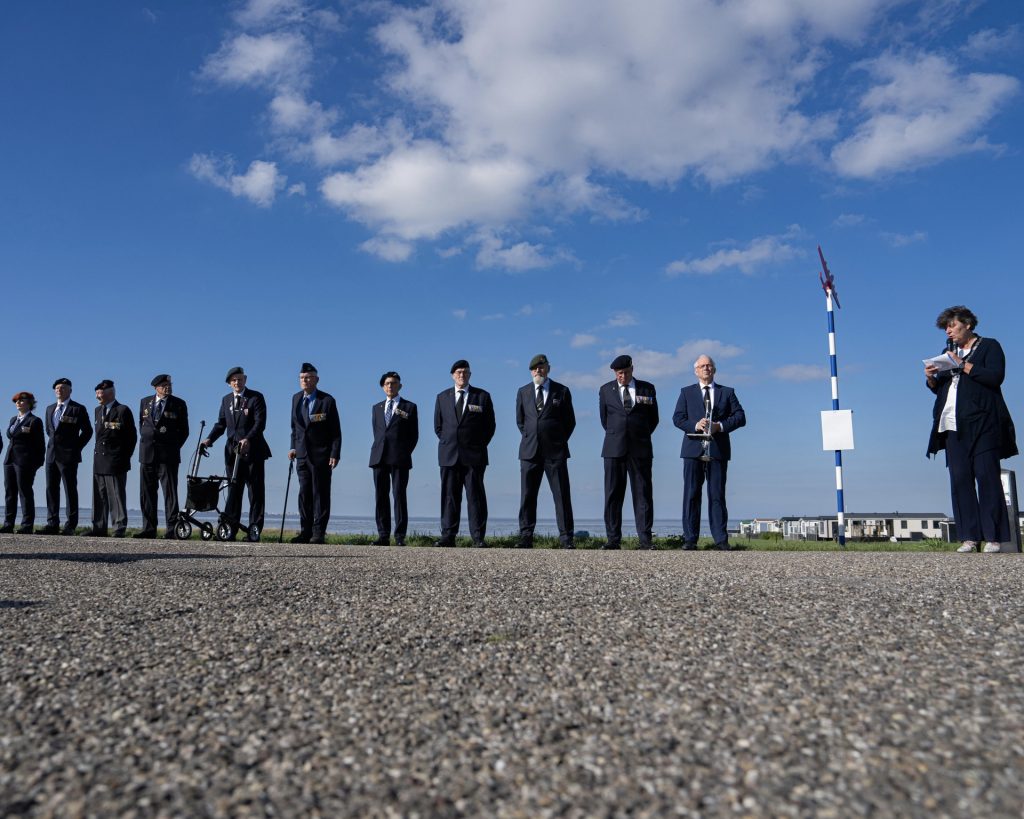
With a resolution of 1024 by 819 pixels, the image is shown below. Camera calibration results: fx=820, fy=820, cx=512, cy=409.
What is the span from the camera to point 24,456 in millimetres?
11320

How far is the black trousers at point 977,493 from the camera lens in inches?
264

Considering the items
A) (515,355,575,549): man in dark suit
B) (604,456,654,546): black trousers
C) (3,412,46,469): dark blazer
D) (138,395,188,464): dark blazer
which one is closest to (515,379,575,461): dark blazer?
(515,355,575,549): man in dark suit

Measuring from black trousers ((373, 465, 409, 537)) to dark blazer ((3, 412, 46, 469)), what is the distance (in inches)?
209

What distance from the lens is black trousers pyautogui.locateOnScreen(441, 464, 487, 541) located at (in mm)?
9391

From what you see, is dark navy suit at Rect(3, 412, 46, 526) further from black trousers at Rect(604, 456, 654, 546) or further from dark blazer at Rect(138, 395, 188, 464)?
black trousers at Rect(604, 456, 654, 546)

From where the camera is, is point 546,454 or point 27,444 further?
point 27,444

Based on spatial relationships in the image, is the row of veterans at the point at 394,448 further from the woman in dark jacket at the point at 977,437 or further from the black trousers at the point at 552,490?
the woman in dark jacket at the point at 977,437

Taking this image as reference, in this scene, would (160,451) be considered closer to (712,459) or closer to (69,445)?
(69,445)

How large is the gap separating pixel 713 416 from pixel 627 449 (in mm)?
950

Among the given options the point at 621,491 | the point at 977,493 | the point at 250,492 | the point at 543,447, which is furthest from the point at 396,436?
the point at 977,493

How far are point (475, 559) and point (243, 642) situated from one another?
3.63 metres

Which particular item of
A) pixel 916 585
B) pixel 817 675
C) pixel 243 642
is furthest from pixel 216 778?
pixel 916 585

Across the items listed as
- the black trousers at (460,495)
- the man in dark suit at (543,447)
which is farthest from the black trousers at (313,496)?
the man in dark suit at (543,447)

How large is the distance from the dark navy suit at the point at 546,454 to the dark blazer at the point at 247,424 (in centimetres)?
340
